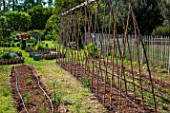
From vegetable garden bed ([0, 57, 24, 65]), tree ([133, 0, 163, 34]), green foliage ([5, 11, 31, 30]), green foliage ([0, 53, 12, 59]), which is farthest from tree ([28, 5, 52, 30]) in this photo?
vegetable garden bed ([0, 57, 24, 65])

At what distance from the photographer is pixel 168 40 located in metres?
10.2

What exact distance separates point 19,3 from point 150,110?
5959 centimetres

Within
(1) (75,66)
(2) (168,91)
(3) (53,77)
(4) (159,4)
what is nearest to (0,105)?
(3) (53,77)

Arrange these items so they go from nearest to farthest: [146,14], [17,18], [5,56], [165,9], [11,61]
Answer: [11,61]
[5,56]
[165,9]
[146,14]
[17,18]

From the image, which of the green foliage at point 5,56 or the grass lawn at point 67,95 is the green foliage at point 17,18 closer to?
the green foliage at point 5,56

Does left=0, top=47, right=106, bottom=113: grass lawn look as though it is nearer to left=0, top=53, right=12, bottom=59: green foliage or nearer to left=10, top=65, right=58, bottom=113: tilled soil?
left=10, top=65, right=58, bottom=113: tilled soil

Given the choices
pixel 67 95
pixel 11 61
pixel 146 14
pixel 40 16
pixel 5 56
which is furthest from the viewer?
pixel 40 16

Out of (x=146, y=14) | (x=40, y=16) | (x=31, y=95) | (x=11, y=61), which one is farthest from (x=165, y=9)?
(x=40, y=16)

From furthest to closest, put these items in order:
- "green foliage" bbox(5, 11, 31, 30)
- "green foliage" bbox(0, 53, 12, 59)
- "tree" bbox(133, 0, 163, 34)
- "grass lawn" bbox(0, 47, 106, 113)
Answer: "green foliage" bbox(5, 11, 31, 30) < "tree" bbox(133, 0, 163, 34) < "green foliage" bbox(0, 53, 12, 59) < "grass lawn" bbox(0, 47, 106, 113)

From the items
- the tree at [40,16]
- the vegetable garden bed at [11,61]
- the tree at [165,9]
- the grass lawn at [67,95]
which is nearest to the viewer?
the grass lawn at [67,95]

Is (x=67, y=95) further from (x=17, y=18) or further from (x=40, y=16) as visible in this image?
(x=40, y=16)

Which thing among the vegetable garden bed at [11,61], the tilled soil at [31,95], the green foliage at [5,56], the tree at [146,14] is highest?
the tree at [146,14]

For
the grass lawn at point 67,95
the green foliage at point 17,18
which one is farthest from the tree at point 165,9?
the green foliage at point 17,18

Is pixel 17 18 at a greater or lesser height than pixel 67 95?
greater
